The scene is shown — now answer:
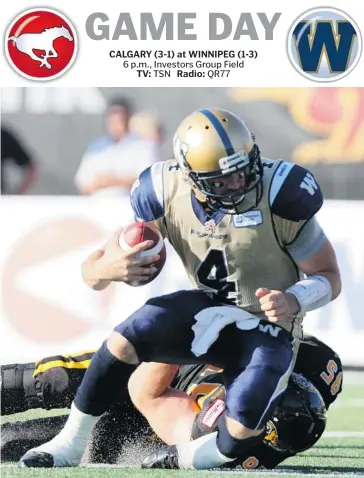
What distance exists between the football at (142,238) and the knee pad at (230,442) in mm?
575

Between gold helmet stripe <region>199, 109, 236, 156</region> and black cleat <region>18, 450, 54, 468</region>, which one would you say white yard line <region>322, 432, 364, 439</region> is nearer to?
black cleat <region>18, 450, 54, 468</region>

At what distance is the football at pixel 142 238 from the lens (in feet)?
12.0

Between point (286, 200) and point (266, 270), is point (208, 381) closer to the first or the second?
point (266, 270)

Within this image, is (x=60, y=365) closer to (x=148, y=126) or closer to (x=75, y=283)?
(x=75, y=283)

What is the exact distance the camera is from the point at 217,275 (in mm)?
3803

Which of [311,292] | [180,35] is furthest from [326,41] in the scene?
[311,292]

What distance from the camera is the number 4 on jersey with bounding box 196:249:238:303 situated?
3789mm

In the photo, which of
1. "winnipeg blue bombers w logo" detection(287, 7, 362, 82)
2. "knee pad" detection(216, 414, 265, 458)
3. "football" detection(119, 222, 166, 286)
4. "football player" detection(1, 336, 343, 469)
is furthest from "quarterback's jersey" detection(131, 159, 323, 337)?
"winnipeg blue bombers w logo" detection(287, 7, 362, 82)

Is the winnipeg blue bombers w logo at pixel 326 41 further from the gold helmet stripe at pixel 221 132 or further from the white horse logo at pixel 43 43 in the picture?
the gold helmet stripe at pixel 221 132

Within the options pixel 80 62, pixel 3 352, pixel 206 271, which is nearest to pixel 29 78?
pixel 80 62

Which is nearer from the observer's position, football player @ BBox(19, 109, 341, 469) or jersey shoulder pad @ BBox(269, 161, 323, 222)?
football player @ BBox(19, 109, 341, 469)

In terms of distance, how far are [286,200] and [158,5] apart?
162cm

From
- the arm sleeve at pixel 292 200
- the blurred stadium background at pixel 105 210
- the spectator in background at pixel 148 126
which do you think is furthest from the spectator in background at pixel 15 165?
the arm sleeve at pixel 292 200

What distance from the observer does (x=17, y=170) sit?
7609mm
